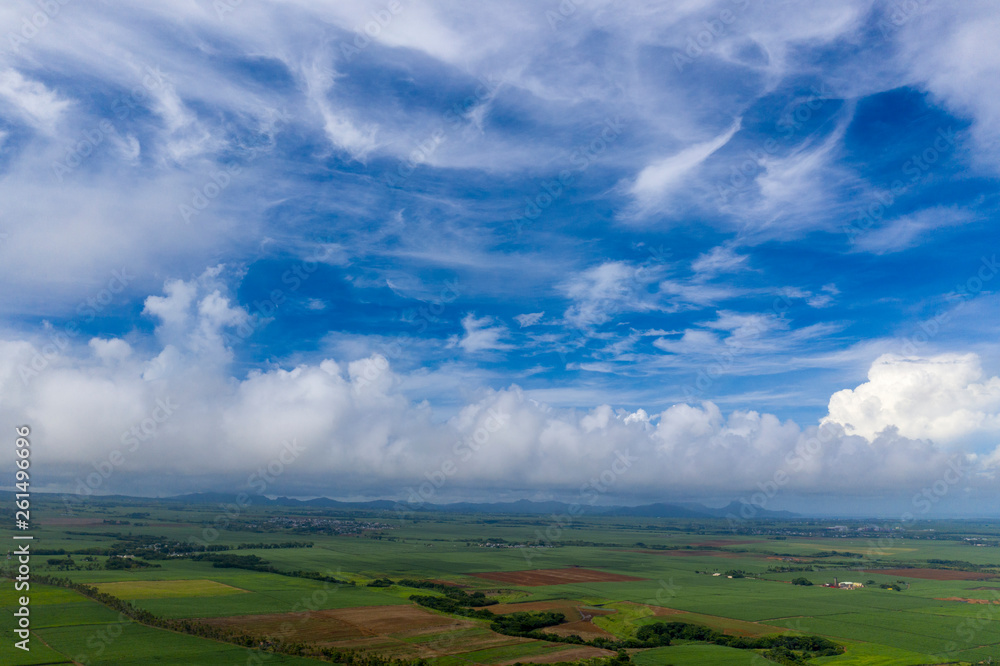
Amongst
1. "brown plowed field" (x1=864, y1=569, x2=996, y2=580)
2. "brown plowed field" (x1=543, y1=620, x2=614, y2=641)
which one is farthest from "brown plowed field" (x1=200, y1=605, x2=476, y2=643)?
"brown plowed field" (x1=864, y1=569, x2=996, y2=580)

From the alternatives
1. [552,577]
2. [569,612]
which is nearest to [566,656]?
[569,612]

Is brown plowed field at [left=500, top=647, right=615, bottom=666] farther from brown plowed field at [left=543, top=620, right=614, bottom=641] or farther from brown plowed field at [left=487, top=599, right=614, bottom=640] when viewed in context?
brown plowed field at [left=487, top=599, right=614, bottom=640]

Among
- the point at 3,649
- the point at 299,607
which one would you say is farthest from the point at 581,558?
the point at 3,649

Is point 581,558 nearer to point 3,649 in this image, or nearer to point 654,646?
point 654,646

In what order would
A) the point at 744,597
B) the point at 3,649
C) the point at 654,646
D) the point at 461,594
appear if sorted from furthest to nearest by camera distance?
the point at 744,597
the point at 461,594
the point at 654,646
the point at 3,649

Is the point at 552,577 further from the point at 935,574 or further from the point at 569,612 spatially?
the point at 935,574
